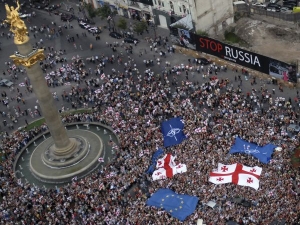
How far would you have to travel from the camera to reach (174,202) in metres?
60.4

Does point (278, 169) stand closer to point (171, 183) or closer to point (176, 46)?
point (171, 183)

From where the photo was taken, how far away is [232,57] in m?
88.4

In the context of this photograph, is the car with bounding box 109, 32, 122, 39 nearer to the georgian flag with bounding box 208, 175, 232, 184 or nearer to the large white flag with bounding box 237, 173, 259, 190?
the georgian flag with bounding box 208, 175, 232, 184

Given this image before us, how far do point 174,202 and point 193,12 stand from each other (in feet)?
152

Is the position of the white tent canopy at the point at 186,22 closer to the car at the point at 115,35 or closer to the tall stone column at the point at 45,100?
the car at the point at 115,35

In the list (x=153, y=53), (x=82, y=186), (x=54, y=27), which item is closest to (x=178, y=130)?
(x=82, y=186)

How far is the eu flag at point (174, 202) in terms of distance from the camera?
194 ft

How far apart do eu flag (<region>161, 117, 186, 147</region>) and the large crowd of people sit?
3.00ft

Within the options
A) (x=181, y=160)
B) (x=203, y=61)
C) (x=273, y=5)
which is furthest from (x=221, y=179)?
(x=273, y=5)

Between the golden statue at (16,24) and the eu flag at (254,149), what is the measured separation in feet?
97.0

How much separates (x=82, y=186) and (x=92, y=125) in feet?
54.4

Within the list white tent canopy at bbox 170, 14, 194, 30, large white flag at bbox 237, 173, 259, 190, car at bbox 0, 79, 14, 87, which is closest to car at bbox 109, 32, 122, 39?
white tent canopy at bbox 170, 14, 194, 30

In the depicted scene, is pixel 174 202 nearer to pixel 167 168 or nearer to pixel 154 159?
pixel 167 168

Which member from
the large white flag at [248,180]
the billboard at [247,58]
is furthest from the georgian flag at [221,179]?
the billboard at [247,58]
